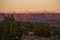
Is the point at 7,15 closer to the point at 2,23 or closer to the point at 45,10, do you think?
the point at 2,23

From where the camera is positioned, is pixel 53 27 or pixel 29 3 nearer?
pixel 53 27

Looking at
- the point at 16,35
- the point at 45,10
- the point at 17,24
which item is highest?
the point at 45,10

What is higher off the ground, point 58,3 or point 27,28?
point 58,3

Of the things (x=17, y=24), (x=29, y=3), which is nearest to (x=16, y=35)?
(x=17, y=24)

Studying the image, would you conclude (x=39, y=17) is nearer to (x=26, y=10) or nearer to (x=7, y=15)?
(x=26, y=10)

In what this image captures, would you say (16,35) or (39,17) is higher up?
(39,17)

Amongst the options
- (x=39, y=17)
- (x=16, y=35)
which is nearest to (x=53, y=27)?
(x=39, y=17)
